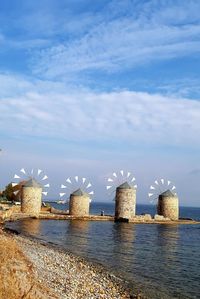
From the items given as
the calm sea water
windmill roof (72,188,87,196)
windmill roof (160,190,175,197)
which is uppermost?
windmill roof (160,190,175,197)

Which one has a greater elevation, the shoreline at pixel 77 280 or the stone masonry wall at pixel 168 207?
the stone masonry wall at pixel 168 207

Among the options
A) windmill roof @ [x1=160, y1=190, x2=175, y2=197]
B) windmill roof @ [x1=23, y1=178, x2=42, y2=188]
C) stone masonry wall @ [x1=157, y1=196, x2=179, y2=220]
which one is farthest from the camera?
windmill roof @ [x1=160, y1=190, x2=175, y2=197]

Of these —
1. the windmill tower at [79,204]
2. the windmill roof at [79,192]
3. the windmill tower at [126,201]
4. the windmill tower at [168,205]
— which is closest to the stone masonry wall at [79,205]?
the windmill tower at [79,204]

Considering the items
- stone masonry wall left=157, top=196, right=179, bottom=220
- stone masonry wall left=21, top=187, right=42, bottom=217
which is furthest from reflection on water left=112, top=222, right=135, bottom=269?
stone masonry wall left=157, top=196, right=179, bottom=220

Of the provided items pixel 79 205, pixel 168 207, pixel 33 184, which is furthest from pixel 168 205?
pixel 33 184

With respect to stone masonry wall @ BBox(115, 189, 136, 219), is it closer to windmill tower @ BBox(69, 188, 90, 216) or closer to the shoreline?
windmill tower @ BBox(69, 188, 90, 216)

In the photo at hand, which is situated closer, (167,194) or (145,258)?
(145,258)

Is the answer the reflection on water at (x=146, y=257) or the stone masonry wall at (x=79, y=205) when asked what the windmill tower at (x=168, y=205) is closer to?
the stone masonry wall at (x=79, y=205)

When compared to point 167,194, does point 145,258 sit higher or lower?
lower

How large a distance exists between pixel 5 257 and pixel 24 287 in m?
2.98

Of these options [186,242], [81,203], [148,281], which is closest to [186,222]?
[81,203]

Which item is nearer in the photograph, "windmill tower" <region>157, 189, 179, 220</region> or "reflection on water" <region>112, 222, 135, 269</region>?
"reflection on water" <region>112, 222, 135, 269</region>

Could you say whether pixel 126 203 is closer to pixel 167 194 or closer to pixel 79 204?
pixel 79 204

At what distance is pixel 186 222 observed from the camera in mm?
70500
